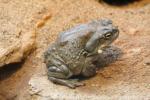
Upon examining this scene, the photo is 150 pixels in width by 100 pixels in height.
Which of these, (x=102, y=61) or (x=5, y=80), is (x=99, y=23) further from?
(x=5, y=80)

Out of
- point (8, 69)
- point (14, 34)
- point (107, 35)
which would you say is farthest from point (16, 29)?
point (107, 35)

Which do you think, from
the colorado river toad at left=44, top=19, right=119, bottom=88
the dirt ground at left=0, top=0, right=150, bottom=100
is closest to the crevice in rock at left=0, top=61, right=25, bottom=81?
the dirt ground at left=0, top=0, right=150, bottom=100

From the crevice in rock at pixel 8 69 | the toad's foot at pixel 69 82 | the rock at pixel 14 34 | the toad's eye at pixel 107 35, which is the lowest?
the crevice in rock at pixel 8 69

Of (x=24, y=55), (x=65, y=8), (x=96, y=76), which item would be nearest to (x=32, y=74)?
(x=24, y=55)

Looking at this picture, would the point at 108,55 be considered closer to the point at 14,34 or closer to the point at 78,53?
the point at 78,53

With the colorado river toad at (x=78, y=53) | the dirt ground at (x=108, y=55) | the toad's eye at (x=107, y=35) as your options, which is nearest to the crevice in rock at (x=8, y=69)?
the dirt ground at (x=108, y=55)

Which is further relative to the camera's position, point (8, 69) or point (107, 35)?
point (8, 69)

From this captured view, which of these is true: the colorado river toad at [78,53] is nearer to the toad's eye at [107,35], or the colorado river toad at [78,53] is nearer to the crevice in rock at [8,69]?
the toad's eye at [107,35]

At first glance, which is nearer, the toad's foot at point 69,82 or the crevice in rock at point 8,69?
the toad's foot at point 69,82

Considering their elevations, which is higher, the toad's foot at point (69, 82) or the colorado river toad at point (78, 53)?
the colorado river toad at point (78, 53)
